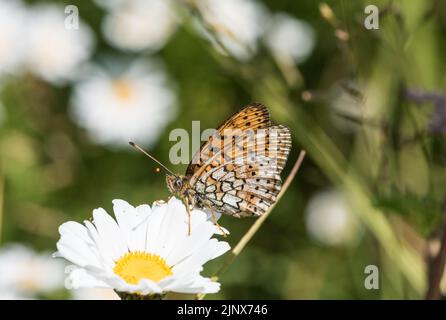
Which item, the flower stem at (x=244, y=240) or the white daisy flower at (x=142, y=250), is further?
the flower stem at (x=244, y=240)

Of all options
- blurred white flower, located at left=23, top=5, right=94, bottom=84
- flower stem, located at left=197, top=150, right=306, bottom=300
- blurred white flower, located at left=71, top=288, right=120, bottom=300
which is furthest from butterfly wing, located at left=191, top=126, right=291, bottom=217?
blurred white flower, located at left=23, top=5, right=94, bottom=84

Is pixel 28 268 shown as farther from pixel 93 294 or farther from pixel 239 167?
pixel 239 167

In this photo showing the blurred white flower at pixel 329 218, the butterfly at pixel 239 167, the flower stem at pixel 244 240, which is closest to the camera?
the flower stem at pixel 244 240

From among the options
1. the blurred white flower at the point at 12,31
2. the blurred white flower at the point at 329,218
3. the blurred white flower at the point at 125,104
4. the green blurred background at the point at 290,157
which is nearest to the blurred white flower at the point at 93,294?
the green blurred background at the point at 290,157

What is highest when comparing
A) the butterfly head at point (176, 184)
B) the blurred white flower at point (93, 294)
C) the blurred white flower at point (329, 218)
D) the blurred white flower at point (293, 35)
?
the blurred white flower at point (293, 35)

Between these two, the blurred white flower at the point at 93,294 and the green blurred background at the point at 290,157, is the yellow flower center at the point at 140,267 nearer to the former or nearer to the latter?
the green blurred background at the point at 290,157

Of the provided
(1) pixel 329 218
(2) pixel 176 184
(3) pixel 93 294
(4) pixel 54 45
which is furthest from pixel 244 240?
(4) pixel 54 45

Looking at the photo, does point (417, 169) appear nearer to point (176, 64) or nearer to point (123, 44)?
point (176, 64)

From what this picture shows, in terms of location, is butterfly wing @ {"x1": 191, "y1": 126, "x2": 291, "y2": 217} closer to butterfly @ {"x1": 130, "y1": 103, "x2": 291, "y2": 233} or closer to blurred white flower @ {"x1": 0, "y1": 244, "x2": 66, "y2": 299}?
butterfly @ {"x1": 130, "y1": 103, "x2": 291, "y2": 233}
